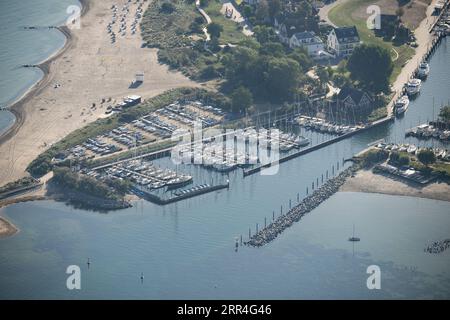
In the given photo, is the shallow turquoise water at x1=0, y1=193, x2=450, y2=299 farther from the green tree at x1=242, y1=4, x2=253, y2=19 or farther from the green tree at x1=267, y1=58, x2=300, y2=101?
the green tree at x1=242, y1=4, x2=253, y2=19

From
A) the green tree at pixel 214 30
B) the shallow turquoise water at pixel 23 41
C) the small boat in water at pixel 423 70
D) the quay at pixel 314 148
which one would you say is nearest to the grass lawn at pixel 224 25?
→ the green tree at pixel 214 30

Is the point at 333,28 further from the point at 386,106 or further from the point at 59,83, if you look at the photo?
the point at 59,83

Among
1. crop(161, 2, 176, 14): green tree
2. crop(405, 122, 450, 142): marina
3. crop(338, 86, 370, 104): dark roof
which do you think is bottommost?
crop(405, 122, 450, 142): marina

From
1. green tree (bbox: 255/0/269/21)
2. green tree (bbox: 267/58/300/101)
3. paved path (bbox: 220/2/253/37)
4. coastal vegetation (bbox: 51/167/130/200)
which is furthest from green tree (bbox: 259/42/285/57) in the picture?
coastal vegetation (bbox: 51/167/130/200)

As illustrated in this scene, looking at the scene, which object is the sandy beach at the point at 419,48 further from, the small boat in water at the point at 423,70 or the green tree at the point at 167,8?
the green tree at the point at 167,8

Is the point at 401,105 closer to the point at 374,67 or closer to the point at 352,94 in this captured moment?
the point at 352,94

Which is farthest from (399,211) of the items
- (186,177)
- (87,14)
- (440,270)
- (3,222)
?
(87,14)
